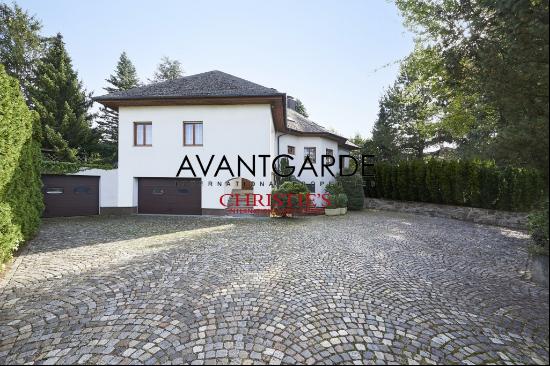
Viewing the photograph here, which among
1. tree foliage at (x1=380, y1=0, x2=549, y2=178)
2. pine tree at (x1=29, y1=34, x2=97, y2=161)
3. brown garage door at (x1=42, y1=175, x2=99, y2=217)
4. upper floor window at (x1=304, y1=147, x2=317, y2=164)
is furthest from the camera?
pine tree at (x1=29, y1=34, x2=97, y2=161)

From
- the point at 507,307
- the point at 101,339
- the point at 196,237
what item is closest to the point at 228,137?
the point at 196,237

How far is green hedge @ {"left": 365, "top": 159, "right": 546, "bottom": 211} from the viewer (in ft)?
34.9

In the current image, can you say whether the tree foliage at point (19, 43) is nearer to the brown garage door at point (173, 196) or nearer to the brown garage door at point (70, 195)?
the brown garage door at point (70, 195)

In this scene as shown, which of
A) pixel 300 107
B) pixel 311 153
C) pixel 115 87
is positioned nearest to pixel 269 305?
pixel 311 153

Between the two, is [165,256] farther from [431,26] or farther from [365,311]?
[431,26]

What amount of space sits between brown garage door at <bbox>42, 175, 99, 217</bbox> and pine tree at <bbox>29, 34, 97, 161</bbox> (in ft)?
31.6

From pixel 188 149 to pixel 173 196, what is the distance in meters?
2.47

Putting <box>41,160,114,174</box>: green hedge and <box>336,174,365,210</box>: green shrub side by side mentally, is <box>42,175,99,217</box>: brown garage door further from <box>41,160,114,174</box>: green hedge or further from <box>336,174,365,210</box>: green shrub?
<box>336,174,365,210</box>: green shrub

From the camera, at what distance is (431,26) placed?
11008mm

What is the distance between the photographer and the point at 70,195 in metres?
11.7

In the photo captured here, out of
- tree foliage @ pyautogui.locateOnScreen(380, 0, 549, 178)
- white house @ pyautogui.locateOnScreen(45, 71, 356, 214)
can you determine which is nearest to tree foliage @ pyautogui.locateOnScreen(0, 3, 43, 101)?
white house @ pyautogui.locateOnScreen(45, 71, 356, 214)

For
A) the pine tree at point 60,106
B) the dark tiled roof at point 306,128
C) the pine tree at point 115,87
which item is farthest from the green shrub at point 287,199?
the pine tree at point 115,87

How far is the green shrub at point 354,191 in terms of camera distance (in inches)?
607

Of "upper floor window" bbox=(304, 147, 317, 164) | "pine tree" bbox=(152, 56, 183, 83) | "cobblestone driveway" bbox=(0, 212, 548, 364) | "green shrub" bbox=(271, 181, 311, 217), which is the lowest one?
"cobblestone driveway" bbox=(0, 212, 548, 364)
